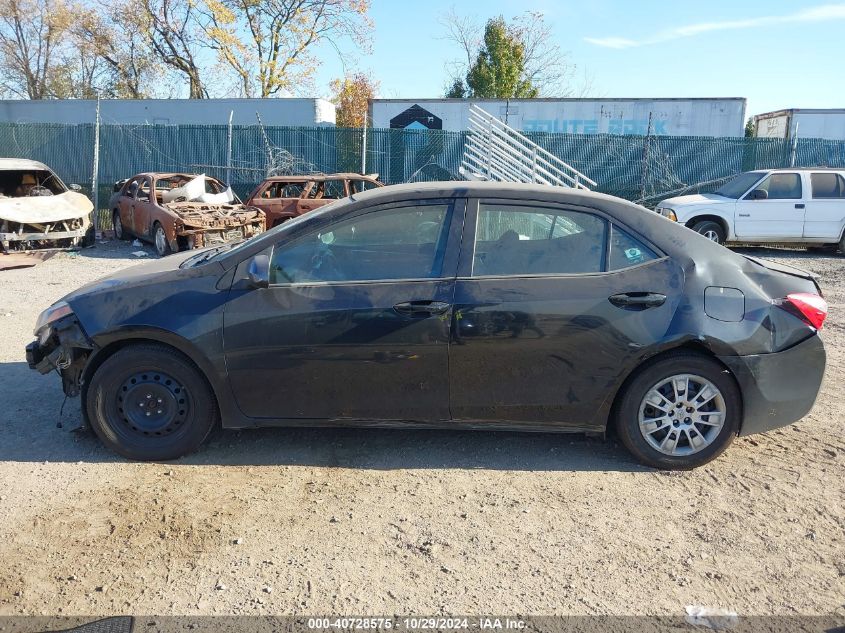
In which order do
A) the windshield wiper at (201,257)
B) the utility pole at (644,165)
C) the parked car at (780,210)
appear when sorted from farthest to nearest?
the utility pole at (644,165)
the parked car at (780,210)
the windshield wiper at (201,257)

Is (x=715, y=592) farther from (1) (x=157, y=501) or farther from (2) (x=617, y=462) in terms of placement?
(1) (x=157, y=501)

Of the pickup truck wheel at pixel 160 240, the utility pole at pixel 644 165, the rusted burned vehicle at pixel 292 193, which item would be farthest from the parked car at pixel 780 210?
the pickup truck wheel at pixel 160 240

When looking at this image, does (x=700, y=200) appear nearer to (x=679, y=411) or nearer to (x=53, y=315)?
(x=679, y=411)

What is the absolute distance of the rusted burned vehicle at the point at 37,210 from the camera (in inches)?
480

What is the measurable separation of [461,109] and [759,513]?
20.9 m

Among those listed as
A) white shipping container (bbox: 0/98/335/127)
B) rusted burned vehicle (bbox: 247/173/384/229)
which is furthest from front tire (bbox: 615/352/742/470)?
white shipping container (bbox: 0/98/335/127)

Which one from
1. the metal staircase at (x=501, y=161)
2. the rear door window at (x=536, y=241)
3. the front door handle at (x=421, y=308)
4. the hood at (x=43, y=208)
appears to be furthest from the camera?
the metal staircase at (x=501, y=161)

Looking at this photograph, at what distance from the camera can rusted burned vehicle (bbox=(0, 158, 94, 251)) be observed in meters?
12.2

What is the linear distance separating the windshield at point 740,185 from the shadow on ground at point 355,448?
1102cm

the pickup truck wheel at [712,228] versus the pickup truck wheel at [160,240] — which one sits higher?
the pickup truck wheel at [712,228]

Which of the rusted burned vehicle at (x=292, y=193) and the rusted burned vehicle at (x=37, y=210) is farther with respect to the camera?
the rusted burned vehicle at (x=292, y=193)

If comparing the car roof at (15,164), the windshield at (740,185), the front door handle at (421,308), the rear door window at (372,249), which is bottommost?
the front door handle at (421,308)

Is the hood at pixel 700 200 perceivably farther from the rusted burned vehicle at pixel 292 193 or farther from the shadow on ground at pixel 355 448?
the shadow on ground at pixel 355 448

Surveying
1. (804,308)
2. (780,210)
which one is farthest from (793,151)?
(804,308)
